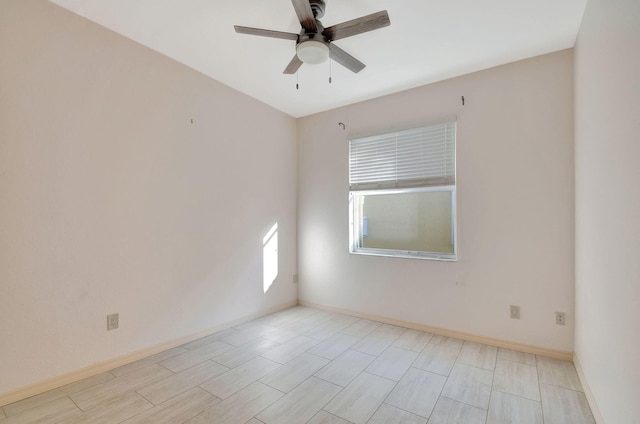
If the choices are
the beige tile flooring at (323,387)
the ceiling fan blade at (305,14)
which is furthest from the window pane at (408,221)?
the ceiling fan blade at (305,14)

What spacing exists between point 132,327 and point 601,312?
3337mm

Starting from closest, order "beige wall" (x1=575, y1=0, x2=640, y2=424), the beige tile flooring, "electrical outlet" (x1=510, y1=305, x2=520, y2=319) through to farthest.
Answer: "beige wall" (x1=575, y1=0, x2=640, y2=424), the beige tile flooring, "electrical outlet" (x1=510, y1=305, x2=520, y2=319)

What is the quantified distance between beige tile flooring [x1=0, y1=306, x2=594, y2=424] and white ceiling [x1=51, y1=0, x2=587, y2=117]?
2.68 meters

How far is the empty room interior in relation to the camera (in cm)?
180

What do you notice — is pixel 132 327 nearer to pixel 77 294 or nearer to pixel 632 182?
pixel 77 294

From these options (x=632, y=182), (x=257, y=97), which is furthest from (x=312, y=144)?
(x=632, y=182)

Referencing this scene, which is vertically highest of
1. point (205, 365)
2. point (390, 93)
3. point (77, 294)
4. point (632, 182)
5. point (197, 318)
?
point (390, 93)

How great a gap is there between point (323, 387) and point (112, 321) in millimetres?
1746

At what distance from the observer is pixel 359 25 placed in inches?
70.7

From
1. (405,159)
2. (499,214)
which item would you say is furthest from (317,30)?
(499,214)

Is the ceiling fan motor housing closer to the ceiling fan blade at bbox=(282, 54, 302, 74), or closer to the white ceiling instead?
the white ceiling

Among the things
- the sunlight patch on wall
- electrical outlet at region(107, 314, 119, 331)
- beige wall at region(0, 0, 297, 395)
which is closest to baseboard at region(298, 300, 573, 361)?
the sunlight patch on wall

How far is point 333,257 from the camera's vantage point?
3818mm

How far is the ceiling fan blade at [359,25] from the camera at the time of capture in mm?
1714
